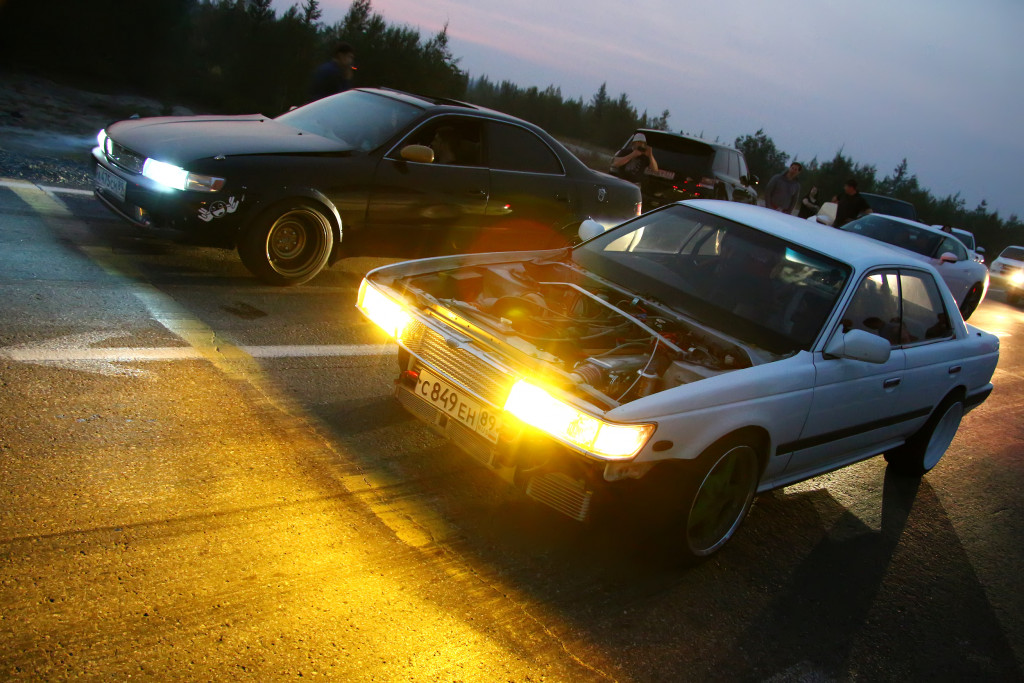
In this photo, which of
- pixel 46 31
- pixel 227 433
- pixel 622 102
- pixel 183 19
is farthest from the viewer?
pixel 622 102

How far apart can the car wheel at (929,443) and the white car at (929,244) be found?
799 cm

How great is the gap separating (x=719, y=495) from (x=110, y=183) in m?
5.38

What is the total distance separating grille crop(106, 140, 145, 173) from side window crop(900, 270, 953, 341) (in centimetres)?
541

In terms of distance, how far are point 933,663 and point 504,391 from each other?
216 cm

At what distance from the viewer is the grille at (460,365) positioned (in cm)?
377

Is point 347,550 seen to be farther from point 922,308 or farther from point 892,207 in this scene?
point 892,207

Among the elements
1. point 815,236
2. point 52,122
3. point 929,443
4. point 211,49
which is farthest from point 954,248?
point 211,49

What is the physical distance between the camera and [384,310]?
177 inches

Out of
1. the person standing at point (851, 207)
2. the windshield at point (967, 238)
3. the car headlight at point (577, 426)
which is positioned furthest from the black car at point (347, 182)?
the windshield at point (967, 238)

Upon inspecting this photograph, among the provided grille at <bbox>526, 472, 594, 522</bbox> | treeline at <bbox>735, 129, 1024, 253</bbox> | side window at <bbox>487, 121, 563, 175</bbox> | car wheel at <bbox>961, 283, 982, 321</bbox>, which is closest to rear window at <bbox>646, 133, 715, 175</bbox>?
car wheel at <bbox>961, 283, 982, 321</bbox>

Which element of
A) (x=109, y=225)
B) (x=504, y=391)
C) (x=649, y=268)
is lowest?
(x=109, y=225)

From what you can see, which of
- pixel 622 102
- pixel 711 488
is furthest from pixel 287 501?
pixel 622 102

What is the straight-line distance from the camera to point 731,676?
3326mm

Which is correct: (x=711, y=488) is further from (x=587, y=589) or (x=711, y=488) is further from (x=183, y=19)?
(x=183, y=19)
